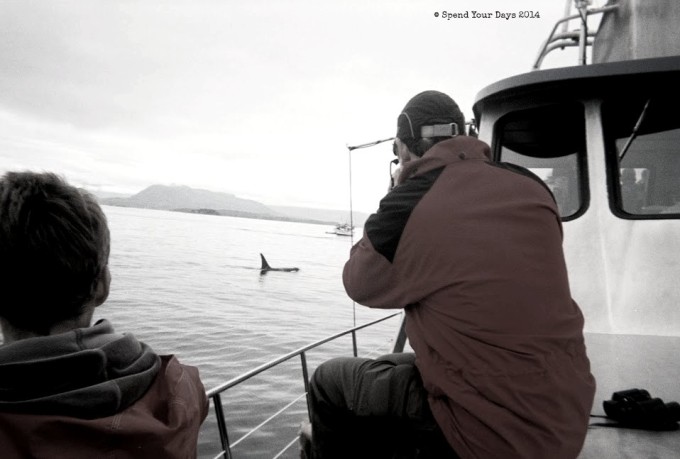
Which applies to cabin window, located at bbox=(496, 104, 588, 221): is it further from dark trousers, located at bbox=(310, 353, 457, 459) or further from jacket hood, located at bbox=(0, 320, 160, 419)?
jacket hood, located at bbox=(0, 320, 160, 419)

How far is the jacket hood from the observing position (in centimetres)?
123

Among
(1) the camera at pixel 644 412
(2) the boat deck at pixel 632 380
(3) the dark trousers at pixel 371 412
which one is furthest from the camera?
(1) the camera at pixel 644 412

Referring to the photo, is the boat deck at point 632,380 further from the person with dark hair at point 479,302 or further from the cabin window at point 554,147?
the cabin window at point 554,147

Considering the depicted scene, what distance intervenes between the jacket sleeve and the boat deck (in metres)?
1.39

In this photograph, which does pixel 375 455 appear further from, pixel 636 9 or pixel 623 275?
pixel 636 9

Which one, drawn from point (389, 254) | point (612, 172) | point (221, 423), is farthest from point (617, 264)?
point (221, 423)

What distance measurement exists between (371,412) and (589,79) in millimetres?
3707

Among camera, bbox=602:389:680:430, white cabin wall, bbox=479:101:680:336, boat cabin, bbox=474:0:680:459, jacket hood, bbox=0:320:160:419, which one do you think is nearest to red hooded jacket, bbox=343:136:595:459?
jacket hood, bbox=0:320:160:419

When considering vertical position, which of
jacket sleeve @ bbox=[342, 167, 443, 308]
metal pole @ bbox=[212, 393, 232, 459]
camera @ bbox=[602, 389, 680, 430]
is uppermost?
jacket sleeve @ bbox=[342, 167, 443, 308]

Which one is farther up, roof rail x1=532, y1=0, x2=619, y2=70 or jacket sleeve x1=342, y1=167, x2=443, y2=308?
roof rail x1=532, y1=0, x2=619, y2=70

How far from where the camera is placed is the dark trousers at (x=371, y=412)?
2.06 meters

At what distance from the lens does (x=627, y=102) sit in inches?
179

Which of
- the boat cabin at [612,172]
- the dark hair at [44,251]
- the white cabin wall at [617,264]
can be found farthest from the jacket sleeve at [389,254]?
the white cabin wall at [617,264]

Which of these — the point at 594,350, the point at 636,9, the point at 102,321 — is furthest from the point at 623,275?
the point at 102,321
